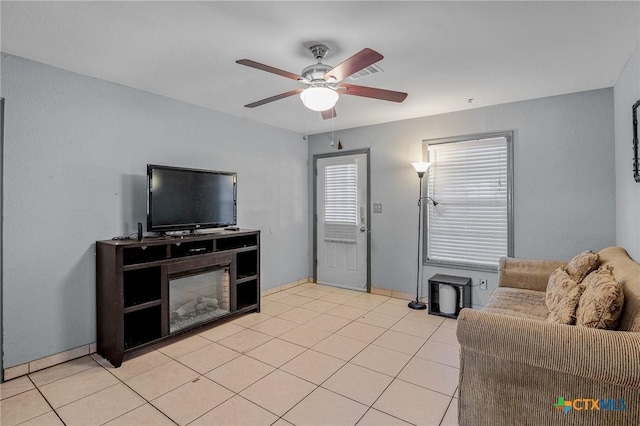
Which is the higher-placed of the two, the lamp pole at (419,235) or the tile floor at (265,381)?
the lamp pole at (419,235)

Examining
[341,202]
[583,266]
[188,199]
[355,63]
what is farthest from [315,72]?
[341,202]

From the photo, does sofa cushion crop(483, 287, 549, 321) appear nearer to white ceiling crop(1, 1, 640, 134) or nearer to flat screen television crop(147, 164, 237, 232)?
white ceiling crop(1, 1, 640, 134)

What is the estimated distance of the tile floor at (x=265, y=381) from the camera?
2.05 meters

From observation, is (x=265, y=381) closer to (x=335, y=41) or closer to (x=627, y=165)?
(x=335, y=41)

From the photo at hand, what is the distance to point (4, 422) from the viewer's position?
2000 millimetres

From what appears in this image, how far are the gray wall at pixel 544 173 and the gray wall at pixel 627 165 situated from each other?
6.4 inches

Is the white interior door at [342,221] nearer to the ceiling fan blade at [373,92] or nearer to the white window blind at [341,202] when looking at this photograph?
the white window blind at [341,202]

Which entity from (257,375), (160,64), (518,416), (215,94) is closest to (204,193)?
(215,94)

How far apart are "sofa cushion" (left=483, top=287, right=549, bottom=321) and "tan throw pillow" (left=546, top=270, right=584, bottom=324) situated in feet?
0.55

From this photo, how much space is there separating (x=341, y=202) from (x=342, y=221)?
307 millimetres

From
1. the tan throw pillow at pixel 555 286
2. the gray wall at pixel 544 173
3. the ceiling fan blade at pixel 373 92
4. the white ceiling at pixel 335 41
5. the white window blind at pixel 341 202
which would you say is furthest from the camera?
the white window blind at pixel 341 202

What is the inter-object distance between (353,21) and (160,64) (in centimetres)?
171

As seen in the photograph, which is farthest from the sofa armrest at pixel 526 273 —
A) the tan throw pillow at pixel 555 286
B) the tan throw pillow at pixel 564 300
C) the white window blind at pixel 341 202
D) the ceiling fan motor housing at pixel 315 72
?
the ceiling fan motor housing at pixel 315 72

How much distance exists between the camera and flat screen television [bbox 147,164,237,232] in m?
3.11
